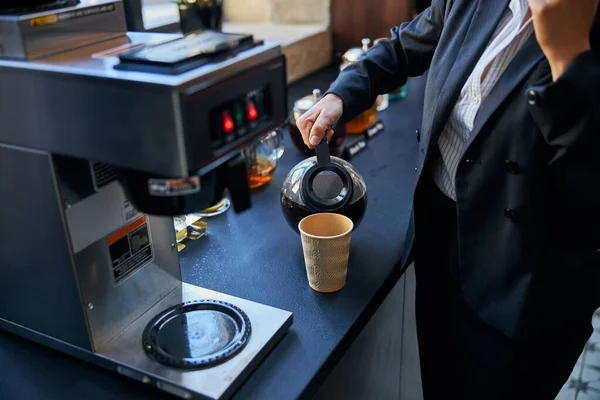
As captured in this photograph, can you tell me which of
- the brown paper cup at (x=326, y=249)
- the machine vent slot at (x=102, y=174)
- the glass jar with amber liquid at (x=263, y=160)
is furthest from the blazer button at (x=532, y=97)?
the glass jar with amber liquid at (x=263, y=160)

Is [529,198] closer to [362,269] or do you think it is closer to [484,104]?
[484,104]

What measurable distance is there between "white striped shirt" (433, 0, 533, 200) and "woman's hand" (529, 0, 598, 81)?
0.10m

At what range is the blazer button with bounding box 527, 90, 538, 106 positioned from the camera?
0.81 meters

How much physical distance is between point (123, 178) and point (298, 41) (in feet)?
5.09

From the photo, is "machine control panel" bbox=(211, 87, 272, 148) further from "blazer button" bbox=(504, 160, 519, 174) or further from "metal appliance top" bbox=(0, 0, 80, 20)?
"blazer button" bbox=(504, 160, 519, 174)

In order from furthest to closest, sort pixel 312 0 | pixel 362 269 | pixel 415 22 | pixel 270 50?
pixel 312 0
pixel 415 22
pixel 362 269
pixel 270 50

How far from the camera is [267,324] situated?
888 millimetres

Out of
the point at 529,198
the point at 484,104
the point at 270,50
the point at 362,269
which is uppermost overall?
the point at 270,50

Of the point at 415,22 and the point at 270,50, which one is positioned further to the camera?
the point at 415,22

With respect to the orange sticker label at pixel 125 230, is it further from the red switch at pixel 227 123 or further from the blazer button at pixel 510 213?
the blazer button at pixel 510 213

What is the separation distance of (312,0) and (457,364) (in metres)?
1.66

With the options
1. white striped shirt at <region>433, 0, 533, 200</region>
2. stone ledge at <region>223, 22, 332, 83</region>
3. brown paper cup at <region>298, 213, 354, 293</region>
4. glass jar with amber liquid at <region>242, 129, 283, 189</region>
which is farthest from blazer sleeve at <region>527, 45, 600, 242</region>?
stone ledge at <region>223, 22, 332, 83</region>

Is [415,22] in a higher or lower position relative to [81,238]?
higher

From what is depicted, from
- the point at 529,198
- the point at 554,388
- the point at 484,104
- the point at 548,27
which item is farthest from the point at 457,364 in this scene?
the point at 548,27
